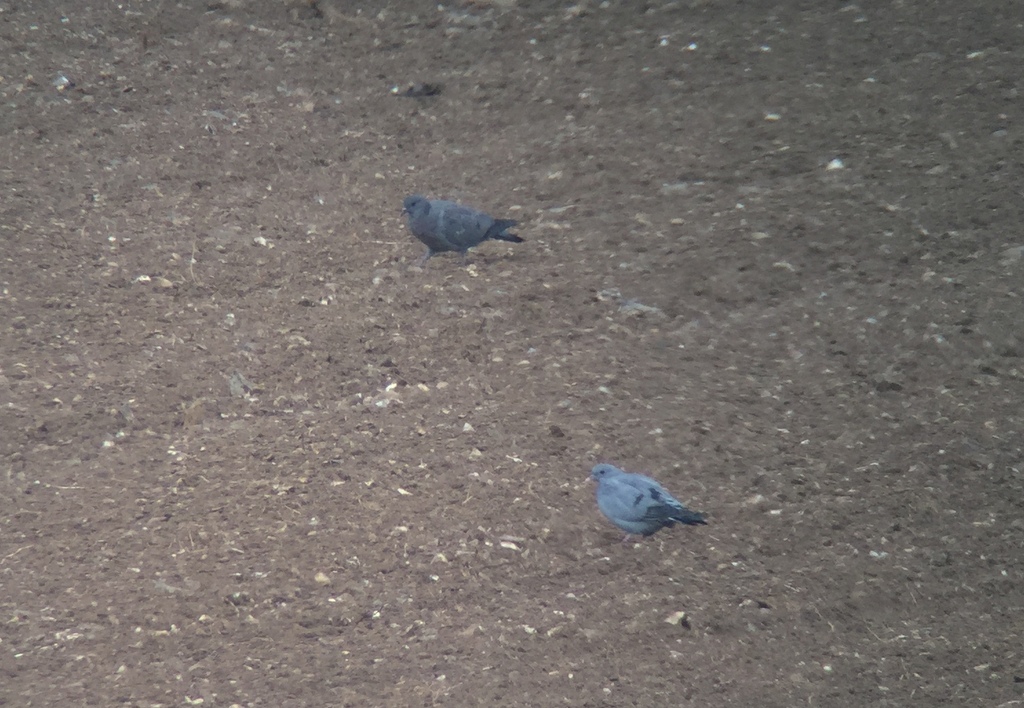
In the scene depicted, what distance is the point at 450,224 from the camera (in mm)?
2697

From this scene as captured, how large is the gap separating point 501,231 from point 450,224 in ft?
0.54

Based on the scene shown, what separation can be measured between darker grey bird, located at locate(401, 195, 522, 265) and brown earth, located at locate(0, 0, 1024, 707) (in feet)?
0.49

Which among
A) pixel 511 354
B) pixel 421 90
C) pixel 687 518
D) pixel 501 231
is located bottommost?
pixel 687 518

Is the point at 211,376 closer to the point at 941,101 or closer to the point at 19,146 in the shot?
the point at 19,146

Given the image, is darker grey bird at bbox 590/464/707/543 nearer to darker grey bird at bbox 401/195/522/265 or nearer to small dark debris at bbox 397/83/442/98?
darker grey bird at bbox 401/195/522/265

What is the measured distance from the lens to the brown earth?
6.98 ft

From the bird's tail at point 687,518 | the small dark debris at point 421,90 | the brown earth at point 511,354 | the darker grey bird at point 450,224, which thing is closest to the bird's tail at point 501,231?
the darker grey bird at point 450,224

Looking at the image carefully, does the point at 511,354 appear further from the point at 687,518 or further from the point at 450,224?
the point at 687,518

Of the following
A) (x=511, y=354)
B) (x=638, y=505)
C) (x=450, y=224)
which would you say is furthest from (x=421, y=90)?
(x=638, y=505)

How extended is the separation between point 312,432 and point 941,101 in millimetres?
2460

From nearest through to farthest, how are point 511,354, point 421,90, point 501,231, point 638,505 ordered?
point 638,505, point 511,354, point 501,231, point 421,90

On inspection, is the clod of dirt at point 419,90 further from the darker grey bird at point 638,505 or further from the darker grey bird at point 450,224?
the darker grey bird at point 638,505

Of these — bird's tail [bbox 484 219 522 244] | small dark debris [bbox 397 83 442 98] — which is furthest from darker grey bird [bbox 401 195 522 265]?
small dark debris [bbox 397 83 442 98]

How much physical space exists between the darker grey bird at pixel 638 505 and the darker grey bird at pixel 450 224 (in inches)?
34.8
